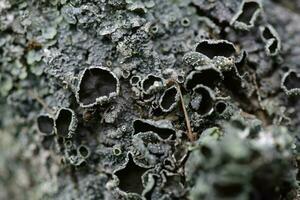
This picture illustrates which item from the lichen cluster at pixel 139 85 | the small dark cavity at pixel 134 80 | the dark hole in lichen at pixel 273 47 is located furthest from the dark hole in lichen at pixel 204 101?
the dark hole in lichen at pixel 273 47

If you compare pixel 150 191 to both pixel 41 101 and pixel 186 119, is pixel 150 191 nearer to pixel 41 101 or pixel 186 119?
pixel 186 119

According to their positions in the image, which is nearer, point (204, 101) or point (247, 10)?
point (204, 101)

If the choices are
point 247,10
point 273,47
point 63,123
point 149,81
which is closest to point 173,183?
point 149,81

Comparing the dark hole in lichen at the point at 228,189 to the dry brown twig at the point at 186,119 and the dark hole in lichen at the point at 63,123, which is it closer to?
the dry brown twig at the point at 186,119

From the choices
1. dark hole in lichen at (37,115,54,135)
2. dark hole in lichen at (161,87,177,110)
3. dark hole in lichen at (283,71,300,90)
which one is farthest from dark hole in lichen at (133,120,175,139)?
dark hole in lichen at (283,71,300,90)

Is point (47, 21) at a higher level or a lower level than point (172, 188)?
higher

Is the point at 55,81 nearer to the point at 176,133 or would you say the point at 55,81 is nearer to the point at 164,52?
the point at 164,52

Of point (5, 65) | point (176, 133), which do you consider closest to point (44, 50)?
point (5, 65)
